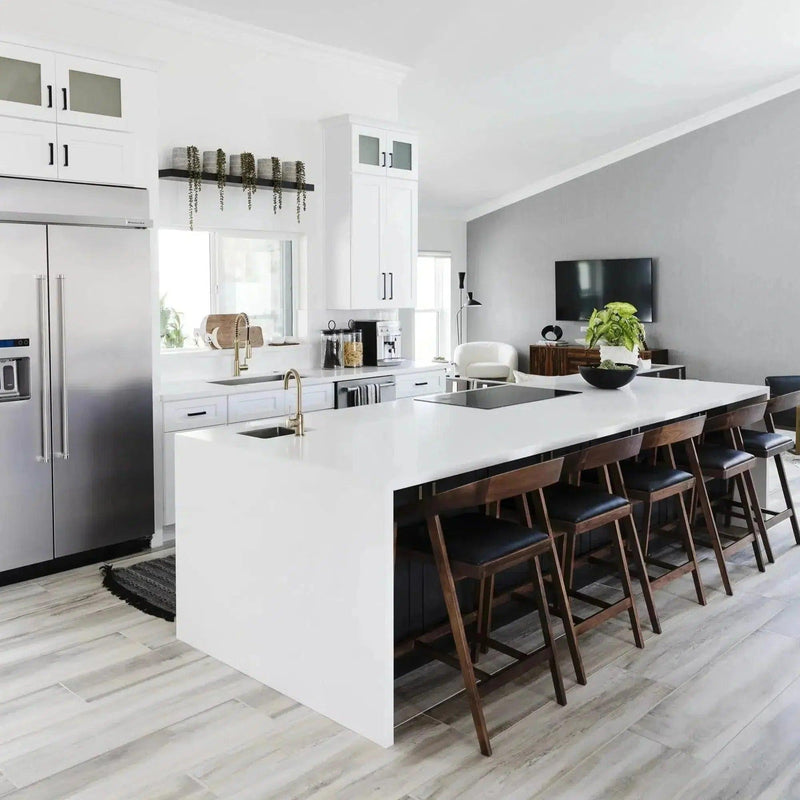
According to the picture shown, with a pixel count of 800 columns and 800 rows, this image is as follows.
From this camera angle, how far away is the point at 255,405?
5.20 metres

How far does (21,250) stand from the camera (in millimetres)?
4125

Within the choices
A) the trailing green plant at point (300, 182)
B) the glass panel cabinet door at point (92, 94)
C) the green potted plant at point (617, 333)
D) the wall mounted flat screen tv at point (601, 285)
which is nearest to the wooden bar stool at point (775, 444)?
the green potted plant at point (617, 333)

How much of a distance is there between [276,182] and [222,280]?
74cm

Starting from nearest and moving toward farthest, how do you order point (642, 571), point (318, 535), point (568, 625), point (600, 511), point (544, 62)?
1. point (318, 535)
2. point (568, 625)
3. point (600, 511)
4. point (642, 571)
5. point (544, 62)

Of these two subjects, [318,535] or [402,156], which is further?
[402,156]

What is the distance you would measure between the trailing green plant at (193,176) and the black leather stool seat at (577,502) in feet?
9.88

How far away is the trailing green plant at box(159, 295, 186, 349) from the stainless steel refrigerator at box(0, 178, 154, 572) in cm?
89

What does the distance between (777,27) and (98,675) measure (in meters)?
6.84

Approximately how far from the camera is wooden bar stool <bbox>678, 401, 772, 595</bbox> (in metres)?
Result: 4.20

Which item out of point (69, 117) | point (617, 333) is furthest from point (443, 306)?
point (69, 117)

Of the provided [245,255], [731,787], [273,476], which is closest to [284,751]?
[273,476]

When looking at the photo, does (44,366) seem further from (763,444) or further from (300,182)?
(763,444)

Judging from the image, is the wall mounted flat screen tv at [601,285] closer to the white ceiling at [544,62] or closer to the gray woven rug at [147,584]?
the white ceiling at [544,62]

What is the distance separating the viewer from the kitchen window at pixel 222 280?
5547 millimetres
